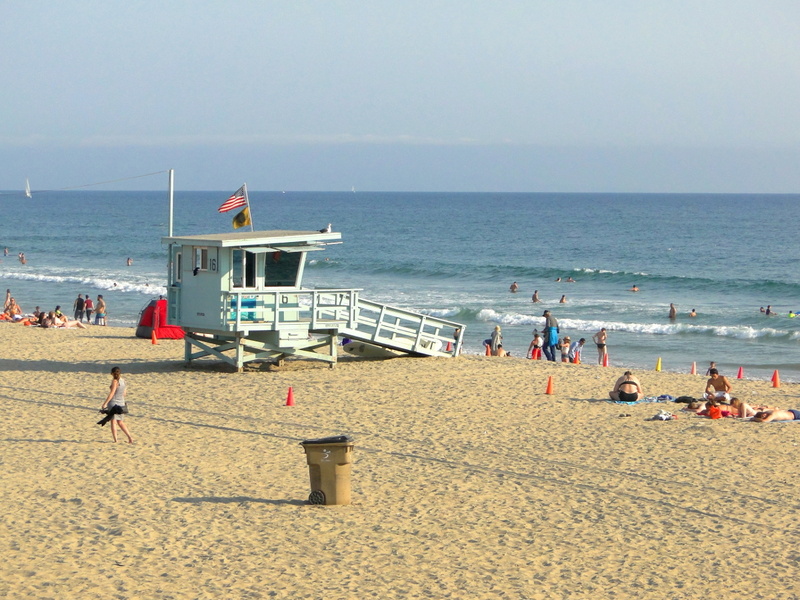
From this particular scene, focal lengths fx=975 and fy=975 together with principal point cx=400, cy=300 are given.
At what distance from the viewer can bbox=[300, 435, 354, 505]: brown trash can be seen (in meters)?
11.0

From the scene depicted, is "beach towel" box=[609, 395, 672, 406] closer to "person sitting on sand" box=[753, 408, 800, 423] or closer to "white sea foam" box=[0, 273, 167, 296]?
"person sitting on sand" box=[753, 408, 800, 423]

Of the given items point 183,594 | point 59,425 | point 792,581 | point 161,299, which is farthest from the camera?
point 161,299

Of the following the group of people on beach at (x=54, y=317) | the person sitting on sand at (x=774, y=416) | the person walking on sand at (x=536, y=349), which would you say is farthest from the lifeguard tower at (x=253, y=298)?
the group of people on beach at (x=54, y=317)

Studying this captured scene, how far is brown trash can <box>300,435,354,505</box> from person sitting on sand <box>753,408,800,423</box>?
889 cm

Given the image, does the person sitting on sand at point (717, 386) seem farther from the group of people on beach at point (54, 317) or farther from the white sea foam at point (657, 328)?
the group of people on beach at point (54, 317)

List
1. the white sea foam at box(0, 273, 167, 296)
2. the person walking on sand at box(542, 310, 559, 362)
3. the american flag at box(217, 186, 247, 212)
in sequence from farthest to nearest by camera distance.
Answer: the white sea foam at box(0, 273, 167, 296), the person walking on sand at box(542, 310, 559, 362), the american flag at box(217, 186, 247, 212)

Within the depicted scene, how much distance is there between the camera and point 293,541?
10.3m

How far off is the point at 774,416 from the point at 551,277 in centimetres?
4201

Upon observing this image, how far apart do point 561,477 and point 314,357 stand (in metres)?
9.43

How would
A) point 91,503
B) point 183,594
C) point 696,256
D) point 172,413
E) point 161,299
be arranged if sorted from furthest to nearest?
point 696,256 → point 161,299 → point 172,413 → point 91,503 → point 183,594

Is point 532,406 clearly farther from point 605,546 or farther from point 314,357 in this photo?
point 605,546

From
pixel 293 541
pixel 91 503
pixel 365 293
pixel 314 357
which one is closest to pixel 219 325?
pixel 314 357

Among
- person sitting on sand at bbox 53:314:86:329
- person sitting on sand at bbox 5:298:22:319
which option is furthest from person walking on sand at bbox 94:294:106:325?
person sitting on sand at bbox 53:314:86:329

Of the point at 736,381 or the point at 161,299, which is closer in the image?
the point at 736,381
